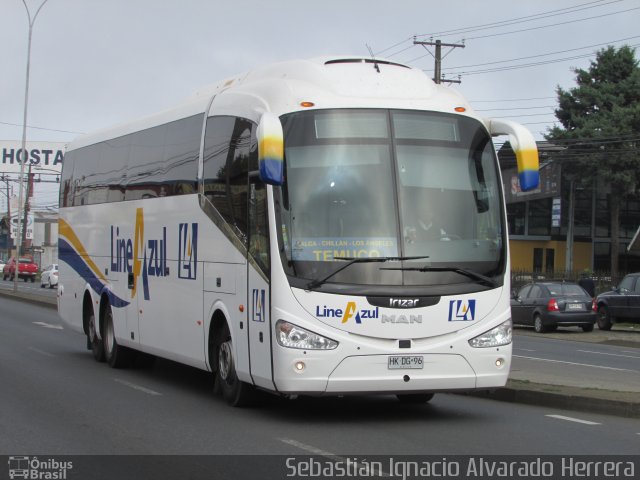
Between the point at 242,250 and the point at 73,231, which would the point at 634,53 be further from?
the point at 242,250

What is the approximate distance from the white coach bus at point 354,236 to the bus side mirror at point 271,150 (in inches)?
0.6

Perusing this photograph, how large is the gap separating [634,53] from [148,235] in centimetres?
5449

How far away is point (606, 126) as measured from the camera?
6066 cm

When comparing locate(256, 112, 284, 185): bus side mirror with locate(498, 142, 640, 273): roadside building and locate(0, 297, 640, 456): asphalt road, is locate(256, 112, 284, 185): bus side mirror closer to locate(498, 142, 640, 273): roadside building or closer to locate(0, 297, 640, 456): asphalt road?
locate(0, 297, 640, 456): asphalt road

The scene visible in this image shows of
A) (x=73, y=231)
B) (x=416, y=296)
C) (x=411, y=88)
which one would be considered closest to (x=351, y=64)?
(x=411, y=88)

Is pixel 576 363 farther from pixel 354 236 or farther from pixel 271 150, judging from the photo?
pixel 271 150

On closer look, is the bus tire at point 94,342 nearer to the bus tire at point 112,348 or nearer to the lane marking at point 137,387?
the bus tire at point 112,348

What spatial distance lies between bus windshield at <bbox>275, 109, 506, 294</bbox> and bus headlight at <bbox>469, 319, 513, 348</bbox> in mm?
455

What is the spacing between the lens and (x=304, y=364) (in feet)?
32.0

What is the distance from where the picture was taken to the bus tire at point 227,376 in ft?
37.2

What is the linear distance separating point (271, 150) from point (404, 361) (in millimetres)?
2431
